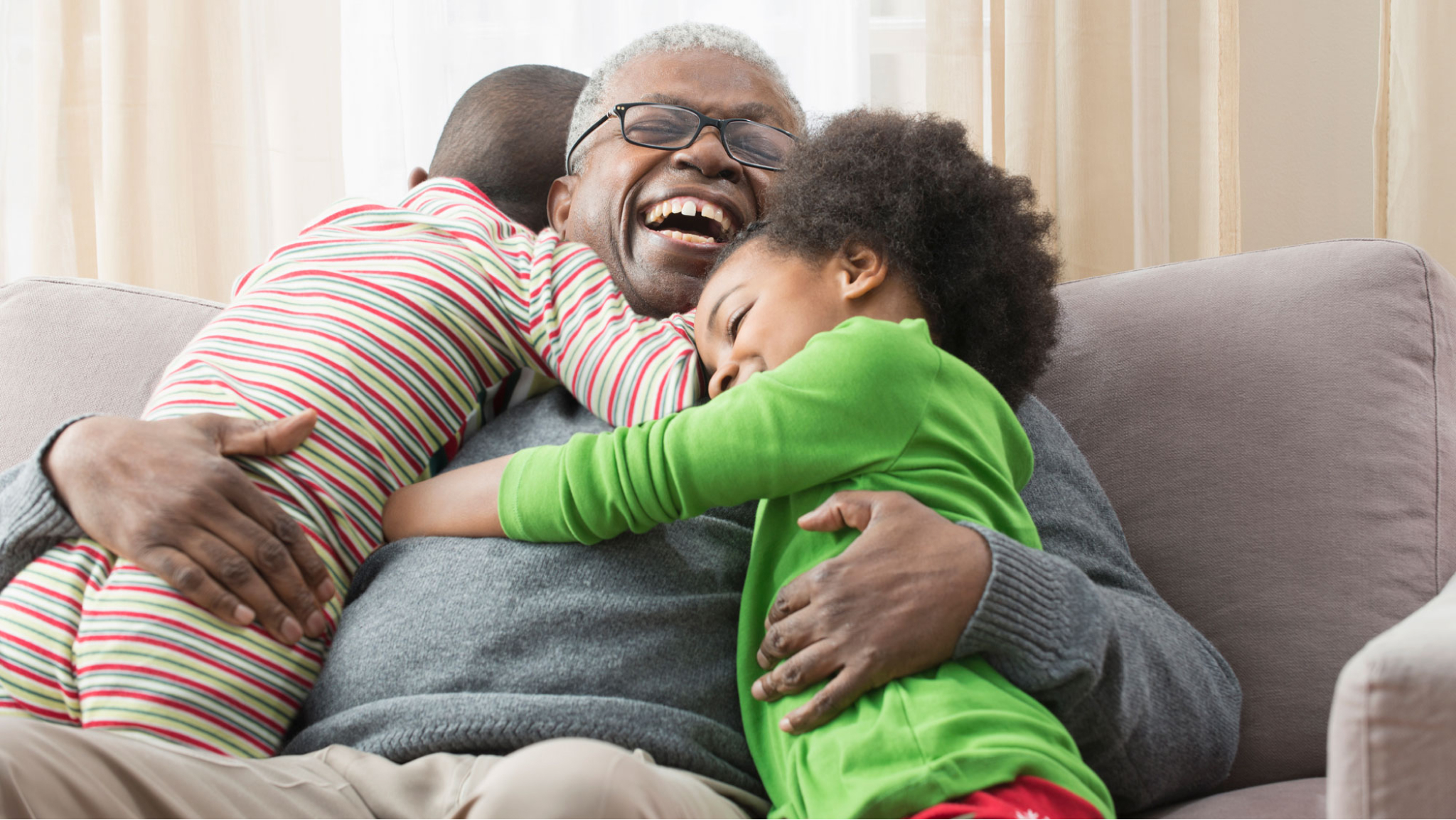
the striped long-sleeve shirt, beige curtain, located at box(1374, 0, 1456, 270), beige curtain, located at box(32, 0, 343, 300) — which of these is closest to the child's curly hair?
the striped long-sleeve shirt

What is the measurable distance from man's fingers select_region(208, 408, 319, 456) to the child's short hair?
0.77 meters

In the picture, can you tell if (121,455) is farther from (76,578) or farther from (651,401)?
(651,401)

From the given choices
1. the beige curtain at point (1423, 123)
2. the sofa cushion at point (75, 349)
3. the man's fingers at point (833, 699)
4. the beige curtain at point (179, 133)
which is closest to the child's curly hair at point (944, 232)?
the man's fingers at point (833, 699)

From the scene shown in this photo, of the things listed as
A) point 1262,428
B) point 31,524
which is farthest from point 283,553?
point 1262,428

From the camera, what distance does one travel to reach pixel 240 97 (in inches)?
80.3

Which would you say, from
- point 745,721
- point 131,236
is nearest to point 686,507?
point 745,721

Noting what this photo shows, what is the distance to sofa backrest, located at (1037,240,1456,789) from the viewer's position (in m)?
1.18

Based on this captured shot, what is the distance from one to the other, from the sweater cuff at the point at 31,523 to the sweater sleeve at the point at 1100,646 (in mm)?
826

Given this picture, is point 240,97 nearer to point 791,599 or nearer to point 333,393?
point 333,393

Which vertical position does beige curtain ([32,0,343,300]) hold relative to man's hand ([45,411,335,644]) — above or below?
above

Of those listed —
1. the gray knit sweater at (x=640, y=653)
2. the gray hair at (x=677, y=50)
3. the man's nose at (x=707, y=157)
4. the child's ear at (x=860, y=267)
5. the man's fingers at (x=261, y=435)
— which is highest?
the gray hair at (x=677, y=50)

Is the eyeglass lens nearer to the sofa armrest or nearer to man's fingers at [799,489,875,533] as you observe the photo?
man's fingers at [799,489,875,533]

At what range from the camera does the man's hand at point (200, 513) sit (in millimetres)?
1002

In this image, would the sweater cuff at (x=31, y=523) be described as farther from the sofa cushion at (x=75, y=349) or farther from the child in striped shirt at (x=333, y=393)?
the sofa cushion at (x=75, y=349)
